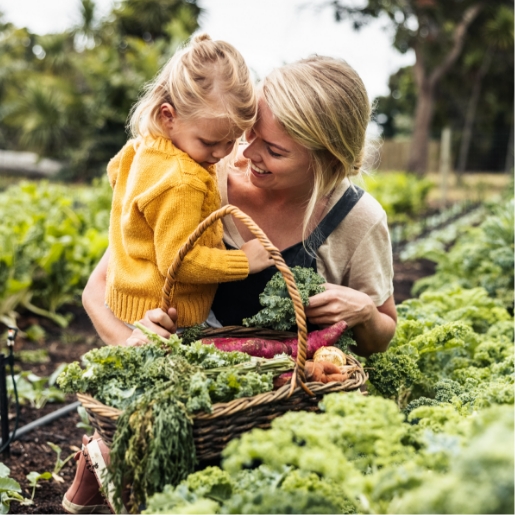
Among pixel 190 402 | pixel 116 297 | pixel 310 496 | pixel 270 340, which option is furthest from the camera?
pixel 116 297

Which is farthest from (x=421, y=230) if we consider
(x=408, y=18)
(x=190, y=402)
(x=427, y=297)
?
(x=408, y=18)

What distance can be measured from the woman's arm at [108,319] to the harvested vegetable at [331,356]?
497mm

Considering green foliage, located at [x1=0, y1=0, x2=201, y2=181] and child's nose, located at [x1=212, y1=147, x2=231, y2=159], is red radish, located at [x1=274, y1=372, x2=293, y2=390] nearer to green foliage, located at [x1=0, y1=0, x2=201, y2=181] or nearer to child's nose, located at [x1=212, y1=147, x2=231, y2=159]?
child's nose, located at [x1=212, y1=147, x2=231, y2=159]

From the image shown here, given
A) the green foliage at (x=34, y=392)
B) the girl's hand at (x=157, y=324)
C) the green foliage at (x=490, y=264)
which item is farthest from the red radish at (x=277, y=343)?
the green foliage at (x=490, y=264)

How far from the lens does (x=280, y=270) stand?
1.90 meters

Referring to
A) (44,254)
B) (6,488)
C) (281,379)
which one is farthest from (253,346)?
(44,254)

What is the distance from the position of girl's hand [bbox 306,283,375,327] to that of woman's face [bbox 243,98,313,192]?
0.45 metres

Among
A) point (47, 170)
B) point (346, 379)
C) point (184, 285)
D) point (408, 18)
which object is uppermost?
point (408, 18)

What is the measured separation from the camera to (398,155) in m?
28.0

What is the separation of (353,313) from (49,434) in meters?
1.98

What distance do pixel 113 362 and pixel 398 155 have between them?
89.4 ft

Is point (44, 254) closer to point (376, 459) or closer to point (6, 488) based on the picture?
point (6, 488)

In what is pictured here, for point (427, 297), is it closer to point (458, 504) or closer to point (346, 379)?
point (346, 379)

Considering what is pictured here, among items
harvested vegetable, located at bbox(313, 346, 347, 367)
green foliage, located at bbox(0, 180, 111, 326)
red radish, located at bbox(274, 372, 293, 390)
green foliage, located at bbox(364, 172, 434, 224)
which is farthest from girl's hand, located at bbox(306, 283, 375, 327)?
green foliage, located at bbox(364, 172, 434, 224)
